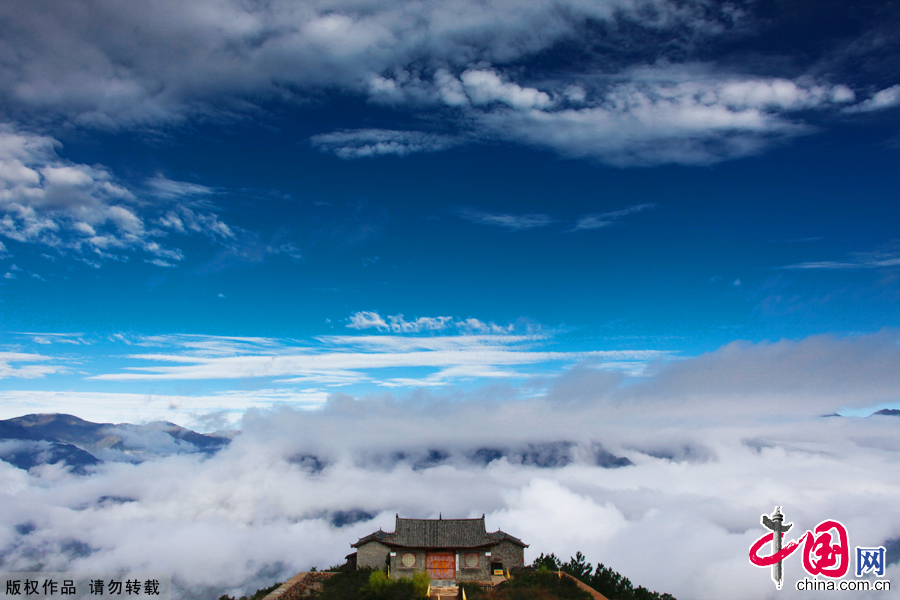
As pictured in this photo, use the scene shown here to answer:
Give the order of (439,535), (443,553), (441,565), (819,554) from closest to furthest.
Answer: (819,554) < (441,565) < (443,553) < (439,535)

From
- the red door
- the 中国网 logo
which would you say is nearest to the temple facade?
the red door

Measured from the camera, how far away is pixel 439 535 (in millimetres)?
49500

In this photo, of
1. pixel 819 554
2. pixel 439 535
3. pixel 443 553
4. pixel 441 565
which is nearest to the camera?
pixel 819 554

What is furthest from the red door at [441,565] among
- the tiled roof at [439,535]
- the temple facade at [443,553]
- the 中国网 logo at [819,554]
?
the 中国网 logo at [819,554]

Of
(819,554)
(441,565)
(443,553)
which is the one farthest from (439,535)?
(819,554)

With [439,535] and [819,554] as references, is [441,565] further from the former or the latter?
[819,554]

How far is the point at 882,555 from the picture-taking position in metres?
30.2

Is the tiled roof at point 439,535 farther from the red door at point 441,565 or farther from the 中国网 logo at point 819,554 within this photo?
the 中国网 logo at point 819,554

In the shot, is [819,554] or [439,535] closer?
[819,554]

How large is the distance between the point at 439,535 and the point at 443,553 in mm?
1802

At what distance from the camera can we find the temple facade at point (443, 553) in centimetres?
4778

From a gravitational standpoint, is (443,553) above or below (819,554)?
below

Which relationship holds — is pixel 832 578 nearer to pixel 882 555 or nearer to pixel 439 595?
pixel 882 555

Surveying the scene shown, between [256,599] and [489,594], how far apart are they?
64.1 feet
